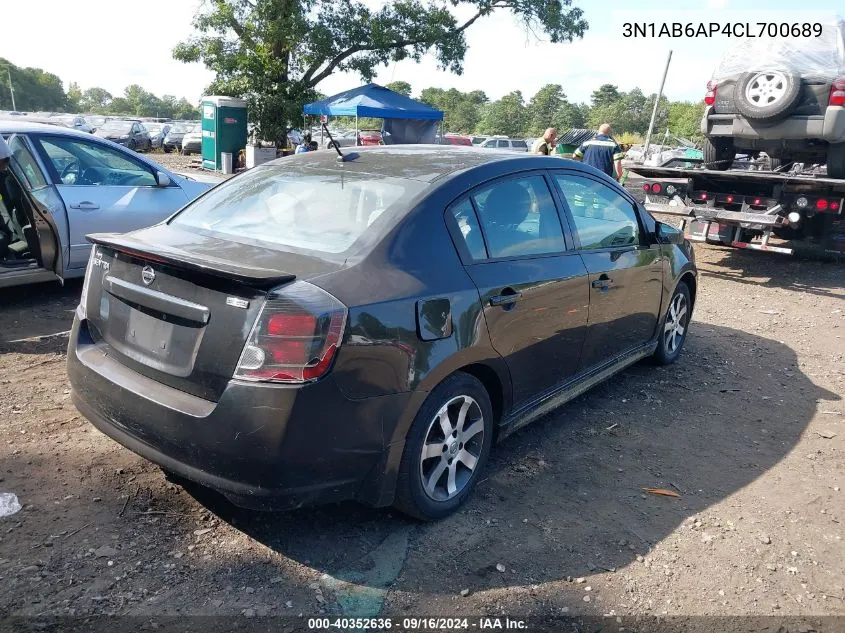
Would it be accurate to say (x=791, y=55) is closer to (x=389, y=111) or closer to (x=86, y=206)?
(x=86, y=206)

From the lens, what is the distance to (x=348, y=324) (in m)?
2.58

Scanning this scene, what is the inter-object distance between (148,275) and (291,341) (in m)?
0.80

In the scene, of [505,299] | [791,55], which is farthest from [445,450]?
[791,55]

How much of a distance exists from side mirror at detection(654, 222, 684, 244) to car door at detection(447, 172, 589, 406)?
126cm

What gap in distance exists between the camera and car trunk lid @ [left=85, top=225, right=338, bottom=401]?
8.46ft

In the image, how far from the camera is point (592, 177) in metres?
4.40

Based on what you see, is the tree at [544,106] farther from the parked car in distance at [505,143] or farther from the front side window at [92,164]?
the front side window at [92,164]

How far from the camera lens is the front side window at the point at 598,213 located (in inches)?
160

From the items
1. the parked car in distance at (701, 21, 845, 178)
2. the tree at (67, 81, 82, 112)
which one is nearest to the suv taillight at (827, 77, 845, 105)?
the parked car in distance at (701, 21, 845, 178)

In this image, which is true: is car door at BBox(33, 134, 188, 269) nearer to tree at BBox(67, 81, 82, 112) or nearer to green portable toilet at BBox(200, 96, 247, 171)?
green portable toilet at BBox(200, 96, 247, 171)

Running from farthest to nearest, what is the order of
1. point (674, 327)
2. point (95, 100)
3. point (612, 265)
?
point (95, 100) < point (674, 327) < point (612, 265)

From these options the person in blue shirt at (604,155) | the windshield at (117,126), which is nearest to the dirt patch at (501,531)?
the person in blue shirt at (604,155)

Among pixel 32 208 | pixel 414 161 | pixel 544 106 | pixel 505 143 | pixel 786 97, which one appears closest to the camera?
pixel 414 161

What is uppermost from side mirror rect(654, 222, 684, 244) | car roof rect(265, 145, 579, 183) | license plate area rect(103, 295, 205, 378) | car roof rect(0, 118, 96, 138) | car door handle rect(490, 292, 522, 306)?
car roof rect(0, 118, 96, 138)
